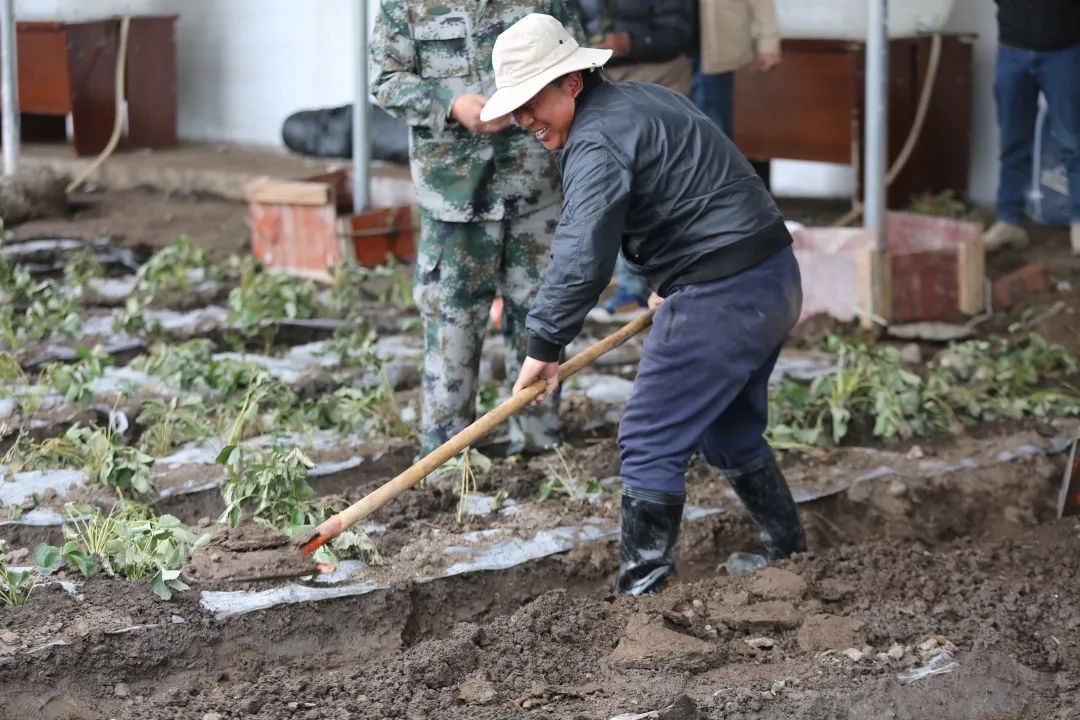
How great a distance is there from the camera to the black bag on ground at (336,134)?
1045cm

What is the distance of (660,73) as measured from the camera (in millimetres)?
7398

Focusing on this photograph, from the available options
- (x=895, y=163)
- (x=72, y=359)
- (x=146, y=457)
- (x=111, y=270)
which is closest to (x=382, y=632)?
(x=146, y=457)

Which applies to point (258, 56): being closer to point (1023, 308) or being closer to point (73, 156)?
point (73, 156)

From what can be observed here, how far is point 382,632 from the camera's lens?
431cm

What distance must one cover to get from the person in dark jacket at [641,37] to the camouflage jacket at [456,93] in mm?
2055

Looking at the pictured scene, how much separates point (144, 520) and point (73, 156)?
331 inches

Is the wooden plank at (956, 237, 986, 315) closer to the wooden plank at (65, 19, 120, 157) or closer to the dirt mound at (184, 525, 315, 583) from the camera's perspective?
the dirt mound at (184, 525, 315, 583)

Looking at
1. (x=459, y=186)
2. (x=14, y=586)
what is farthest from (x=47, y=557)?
(x=459, y=186)

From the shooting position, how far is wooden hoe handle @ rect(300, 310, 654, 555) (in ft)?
13.7

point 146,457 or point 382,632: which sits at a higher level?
point 146,457

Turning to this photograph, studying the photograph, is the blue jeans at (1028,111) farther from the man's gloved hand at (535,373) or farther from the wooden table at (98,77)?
the wooden table at (98,77)

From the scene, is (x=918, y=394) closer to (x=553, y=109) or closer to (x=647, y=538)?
(x=647, y=538)

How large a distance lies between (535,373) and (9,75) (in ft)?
23.8

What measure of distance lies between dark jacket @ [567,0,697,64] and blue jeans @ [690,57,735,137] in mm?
420
